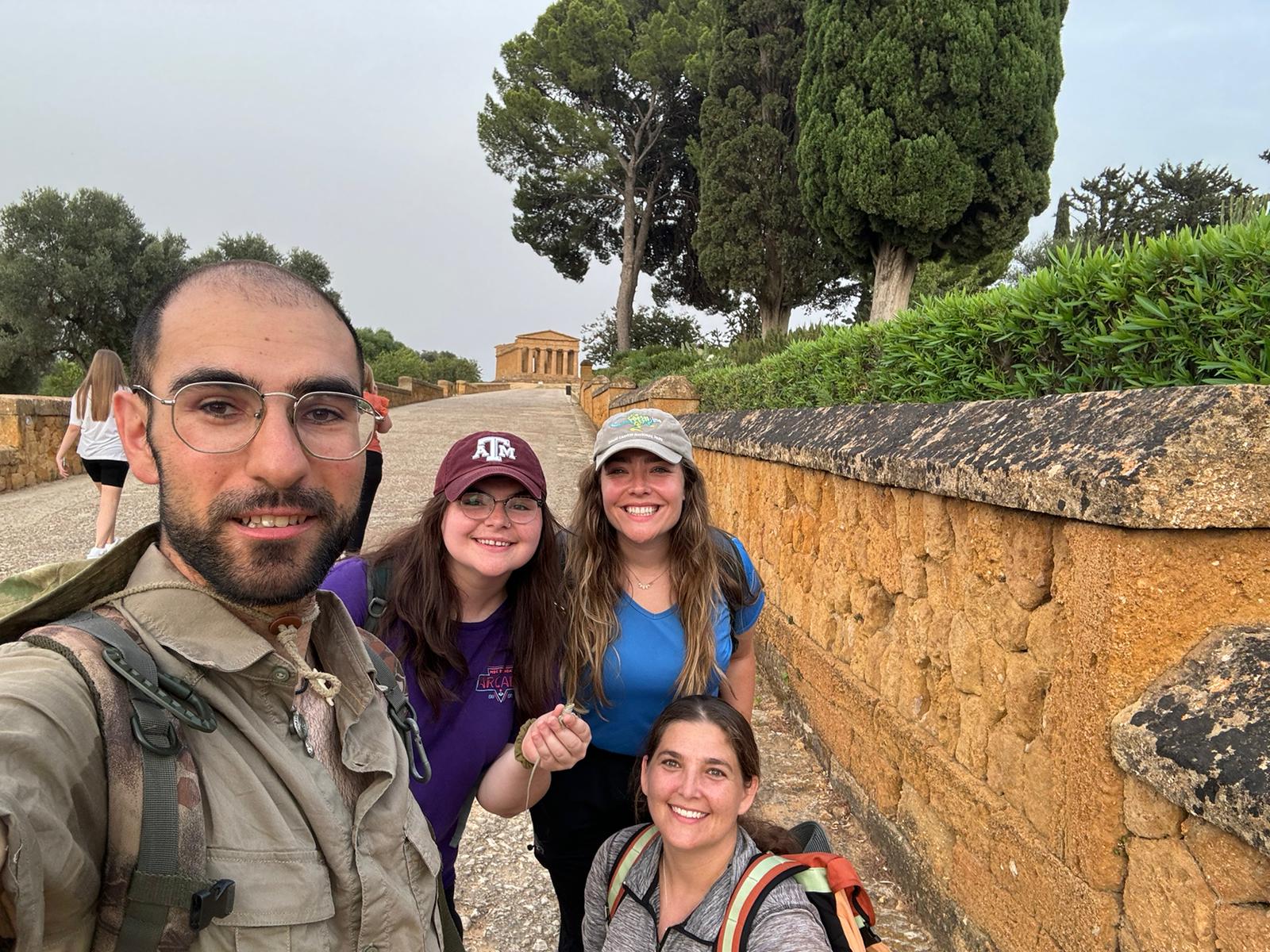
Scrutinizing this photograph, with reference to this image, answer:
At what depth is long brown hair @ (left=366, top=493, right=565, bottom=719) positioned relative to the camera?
68.6 inches

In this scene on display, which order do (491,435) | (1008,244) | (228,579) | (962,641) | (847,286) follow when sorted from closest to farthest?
(228,579) < (491,435) < (962,641) < (1008,244) < (847,286)

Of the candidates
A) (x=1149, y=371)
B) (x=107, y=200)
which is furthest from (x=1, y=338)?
(x=1149, y=371)

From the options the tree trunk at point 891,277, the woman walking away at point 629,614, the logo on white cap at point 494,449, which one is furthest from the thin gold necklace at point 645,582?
the tree trunk at point 891,277

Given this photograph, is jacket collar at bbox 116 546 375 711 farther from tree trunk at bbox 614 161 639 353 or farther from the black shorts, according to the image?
tree trunk at bbox 614 161 639 353

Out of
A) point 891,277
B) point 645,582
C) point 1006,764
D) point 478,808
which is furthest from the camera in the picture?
point 891,277

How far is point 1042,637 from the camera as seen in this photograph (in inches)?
74.0

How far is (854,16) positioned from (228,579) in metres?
12.8

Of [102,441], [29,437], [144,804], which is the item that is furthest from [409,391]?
[144,804]

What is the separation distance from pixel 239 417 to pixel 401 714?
0.59 m

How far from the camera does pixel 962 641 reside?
234 cm

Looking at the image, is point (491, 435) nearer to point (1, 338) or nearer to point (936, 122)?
point (936, 122)

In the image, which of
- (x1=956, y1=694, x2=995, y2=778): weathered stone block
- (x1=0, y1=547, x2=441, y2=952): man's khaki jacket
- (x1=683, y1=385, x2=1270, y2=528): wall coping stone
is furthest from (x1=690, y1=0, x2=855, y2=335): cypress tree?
(x1=0, y1=547, x2=441, y2=952): man's khaki jacket

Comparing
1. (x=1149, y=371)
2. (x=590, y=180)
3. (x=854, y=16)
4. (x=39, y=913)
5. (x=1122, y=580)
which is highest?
(x=590, y=180)

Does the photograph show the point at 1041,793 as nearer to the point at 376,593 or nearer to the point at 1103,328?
the point at 1103,328
